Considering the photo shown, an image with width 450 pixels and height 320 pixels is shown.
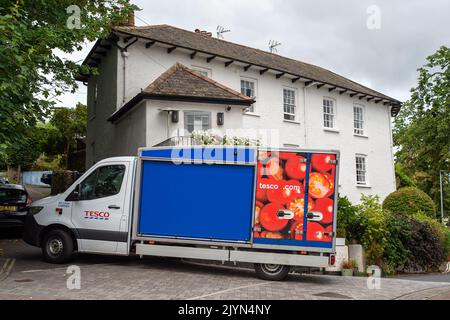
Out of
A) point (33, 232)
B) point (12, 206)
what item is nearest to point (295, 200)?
point (33, 232)

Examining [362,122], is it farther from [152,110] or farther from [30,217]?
[30,217]

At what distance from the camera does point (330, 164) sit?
9078mm

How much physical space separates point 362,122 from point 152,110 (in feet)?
51.7

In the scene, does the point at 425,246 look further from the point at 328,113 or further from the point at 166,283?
the point at 328,113

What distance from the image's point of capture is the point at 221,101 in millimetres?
15953

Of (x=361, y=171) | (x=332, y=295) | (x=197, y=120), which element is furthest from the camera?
(x=361, y=171)

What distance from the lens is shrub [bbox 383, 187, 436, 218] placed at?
18969mm

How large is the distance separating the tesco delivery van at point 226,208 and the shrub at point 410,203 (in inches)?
439

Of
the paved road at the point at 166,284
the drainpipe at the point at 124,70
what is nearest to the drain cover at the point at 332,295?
the paved road at the point at 166,284

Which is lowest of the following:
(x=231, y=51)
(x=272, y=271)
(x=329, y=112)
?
(x=272, y=271)

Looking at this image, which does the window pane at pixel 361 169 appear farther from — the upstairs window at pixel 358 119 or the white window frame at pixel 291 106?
the white window frame at pixel 291 106

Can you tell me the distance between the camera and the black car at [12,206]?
531 inches

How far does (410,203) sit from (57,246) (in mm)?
14627
